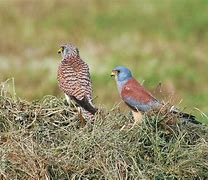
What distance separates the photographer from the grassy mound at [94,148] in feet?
20.8

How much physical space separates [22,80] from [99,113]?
299 inches

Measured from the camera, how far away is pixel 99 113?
7027 mm

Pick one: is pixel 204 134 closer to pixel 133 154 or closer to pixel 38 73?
pixel 133 154

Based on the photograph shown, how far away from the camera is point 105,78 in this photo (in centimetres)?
1434

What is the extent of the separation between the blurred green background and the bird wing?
16.1 feet

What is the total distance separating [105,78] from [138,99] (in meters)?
7.06

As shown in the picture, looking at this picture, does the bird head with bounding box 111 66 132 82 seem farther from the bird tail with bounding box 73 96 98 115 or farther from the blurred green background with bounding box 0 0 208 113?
the blurred green background with bounding box 0 0 208 113

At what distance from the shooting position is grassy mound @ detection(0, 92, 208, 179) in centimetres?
633

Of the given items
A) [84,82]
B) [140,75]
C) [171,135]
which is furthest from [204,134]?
[140,75]

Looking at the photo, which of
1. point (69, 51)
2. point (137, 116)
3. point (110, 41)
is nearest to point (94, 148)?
point (137, 116)

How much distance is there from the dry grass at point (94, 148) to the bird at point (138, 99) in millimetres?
92

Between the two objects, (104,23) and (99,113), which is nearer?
(99,113)

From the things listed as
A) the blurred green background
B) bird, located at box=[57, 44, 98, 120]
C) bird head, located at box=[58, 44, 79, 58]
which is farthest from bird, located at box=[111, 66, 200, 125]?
the blurred green background

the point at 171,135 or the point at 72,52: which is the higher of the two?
the point at 72,52
